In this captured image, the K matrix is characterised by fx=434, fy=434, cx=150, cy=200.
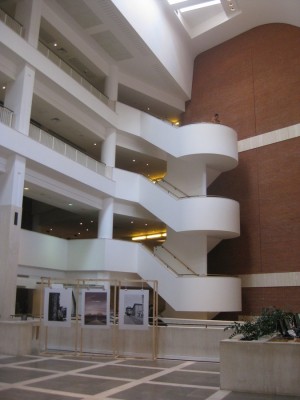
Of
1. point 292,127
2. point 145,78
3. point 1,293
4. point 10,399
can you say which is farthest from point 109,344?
point 145,78

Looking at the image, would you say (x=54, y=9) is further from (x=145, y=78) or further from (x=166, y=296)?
(x=166, y=296)

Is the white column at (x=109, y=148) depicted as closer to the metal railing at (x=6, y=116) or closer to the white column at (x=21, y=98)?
the white column at (x=21, y=98)

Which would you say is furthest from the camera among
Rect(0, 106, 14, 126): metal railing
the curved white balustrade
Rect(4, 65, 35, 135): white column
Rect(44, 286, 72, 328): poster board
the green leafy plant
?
the curved white balustrade

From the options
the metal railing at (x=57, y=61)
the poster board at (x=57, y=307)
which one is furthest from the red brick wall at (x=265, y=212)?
the poster board at (x=57, y=307)

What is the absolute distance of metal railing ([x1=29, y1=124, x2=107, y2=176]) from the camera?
2072 centimetres

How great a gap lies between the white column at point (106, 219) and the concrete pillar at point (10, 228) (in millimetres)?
7118

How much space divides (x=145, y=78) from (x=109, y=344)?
734 inches

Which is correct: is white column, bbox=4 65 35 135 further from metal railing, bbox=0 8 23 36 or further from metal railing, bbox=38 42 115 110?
metal railing, bbox=38 42 115 110

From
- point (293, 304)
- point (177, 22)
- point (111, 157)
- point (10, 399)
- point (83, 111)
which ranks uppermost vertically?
point (177, 22)

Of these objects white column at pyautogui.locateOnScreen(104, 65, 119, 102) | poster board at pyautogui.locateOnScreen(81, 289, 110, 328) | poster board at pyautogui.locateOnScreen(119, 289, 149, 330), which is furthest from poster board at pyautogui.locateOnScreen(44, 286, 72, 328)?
white column at pyautogui.locateOnScreen(104, 65, 119, 102)

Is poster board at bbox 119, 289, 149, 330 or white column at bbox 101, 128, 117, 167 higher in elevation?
white column at bbox 101, 128, 117, 167

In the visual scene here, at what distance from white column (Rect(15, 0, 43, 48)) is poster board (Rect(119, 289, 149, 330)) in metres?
12.7

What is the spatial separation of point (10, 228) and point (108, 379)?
1000 centimetres

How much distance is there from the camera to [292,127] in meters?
23.9
